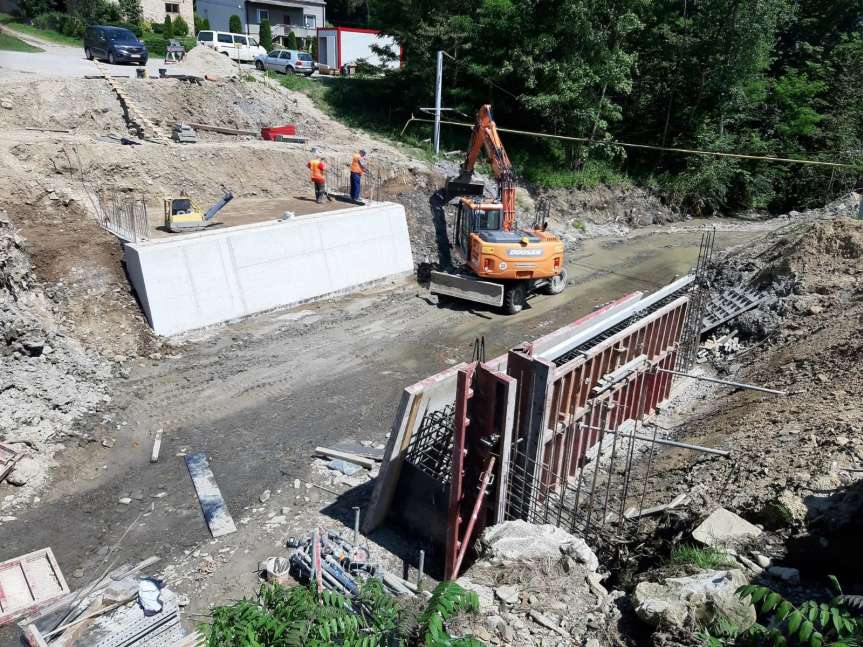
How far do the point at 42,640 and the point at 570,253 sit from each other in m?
20.3

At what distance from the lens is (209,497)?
401 inches

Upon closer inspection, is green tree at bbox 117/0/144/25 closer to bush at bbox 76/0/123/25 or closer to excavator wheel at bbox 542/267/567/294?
bush at bbox 76/0/123/25

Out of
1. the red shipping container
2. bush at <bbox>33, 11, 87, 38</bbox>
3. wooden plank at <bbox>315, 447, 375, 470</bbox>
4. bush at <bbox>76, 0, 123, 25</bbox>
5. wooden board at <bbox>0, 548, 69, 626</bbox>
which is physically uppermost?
bush at <bbox>76, 0, 123, 25</bbox>

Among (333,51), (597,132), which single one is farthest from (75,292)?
(333,51)

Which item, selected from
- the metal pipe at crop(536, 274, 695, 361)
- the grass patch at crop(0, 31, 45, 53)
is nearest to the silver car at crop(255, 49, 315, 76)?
the grass patch at crop(0, 31, 45, 53)

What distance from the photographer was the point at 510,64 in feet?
94.0

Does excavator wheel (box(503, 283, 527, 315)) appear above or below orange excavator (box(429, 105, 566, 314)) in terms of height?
below

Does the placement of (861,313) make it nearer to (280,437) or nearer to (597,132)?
(280,437)

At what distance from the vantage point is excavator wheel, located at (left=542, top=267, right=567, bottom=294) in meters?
19.4

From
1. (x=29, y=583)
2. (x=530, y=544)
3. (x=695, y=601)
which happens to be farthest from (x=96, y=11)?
(x=695, y=601)

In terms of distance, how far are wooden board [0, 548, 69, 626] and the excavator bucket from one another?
37.2 feet

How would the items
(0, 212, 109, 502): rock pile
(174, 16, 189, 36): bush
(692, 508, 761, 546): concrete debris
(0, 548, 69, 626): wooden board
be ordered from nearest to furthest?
(692, 508, 761, 546): concrete debris
(0, 548, 69, 626): wooden board
(0, 212, 109, 502): rock pile
(174, 16, 189, 36): bush

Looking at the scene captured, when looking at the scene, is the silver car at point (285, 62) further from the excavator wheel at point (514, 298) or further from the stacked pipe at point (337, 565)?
the stacked pipe at point (337, 565)

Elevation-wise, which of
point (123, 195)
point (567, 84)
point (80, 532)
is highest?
point (567, 84)
